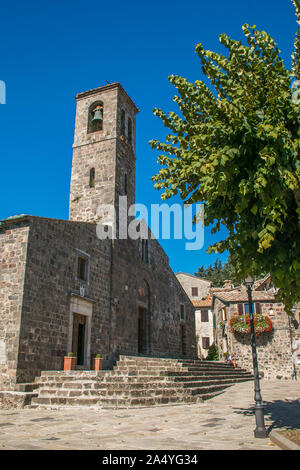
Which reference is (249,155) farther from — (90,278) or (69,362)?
(90,278)

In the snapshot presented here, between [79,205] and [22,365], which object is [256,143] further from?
[79,205]

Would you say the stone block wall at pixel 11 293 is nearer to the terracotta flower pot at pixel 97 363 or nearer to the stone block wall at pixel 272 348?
the terracotta flower pot at pixel 97 363

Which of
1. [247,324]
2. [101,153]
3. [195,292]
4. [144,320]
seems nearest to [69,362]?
[144,320]

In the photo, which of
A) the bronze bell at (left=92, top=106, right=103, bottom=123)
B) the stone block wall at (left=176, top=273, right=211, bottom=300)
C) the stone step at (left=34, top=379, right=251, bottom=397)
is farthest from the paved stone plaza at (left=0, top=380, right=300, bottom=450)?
the stone block wall at (left=176, top=273, right=211, bottom=300)

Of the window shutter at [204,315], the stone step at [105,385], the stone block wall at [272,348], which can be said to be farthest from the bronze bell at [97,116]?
the window shutter at [204,315]

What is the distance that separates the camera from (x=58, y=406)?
10.8 m

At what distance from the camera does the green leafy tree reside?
5.41 meters

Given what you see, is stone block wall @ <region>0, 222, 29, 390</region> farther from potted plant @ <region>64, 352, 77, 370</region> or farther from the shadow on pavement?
the shadow on pavement

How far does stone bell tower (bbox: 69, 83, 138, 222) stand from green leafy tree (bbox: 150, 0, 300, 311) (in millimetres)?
12515

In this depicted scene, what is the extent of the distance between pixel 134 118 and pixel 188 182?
17.6m

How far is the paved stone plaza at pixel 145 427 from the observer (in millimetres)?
5707

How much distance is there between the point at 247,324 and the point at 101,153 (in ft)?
49.7

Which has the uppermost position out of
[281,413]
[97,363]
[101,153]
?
[101,153]

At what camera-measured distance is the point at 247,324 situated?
84.6 feet
